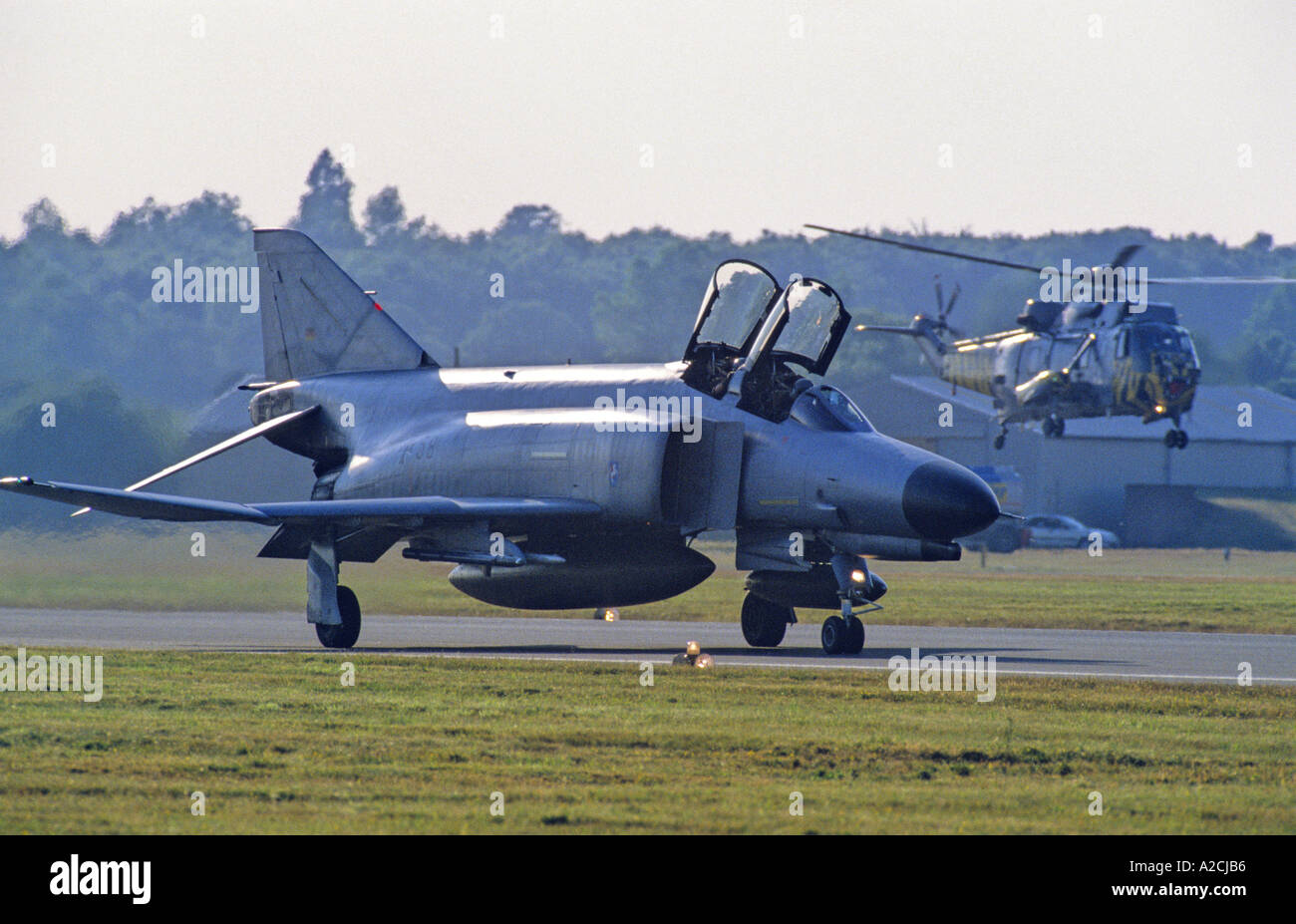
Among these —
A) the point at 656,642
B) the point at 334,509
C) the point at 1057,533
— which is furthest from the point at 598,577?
the point at 1057,533

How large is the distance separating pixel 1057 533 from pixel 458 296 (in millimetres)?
40411

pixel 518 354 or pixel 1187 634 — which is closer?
pixel 1187 634

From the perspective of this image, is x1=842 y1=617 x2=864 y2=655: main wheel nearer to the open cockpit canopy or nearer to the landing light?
the landing light

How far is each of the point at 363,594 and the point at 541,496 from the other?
31.4 ft

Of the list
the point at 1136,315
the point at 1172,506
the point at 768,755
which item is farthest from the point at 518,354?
the point at 768,755

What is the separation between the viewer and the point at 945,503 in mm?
17828

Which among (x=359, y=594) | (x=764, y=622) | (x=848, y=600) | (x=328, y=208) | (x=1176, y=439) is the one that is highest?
(x=328, y=208)

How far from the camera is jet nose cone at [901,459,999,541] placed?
1784 centimetres

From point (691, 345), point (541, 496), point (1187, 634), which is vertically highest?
point (691, 345)

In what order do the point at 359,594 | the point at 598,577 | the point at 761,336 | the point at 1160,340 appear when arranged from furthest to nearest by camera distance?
1. the point at 1160,340
2. the point at 359,594
3. the point at 598,577
4. the point at 761,336

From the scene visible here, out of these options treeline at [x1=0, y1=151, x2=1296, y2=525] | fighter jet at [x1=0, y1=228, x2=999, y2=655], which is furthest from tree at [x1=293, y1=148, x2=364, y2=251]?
fighter jet at [x1=0, y1=228, x2=999, y2=655]

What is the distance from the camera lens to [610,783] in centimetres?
977

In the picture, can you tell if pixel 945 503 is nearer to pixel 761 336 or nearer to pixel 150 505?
pixel 761 336
